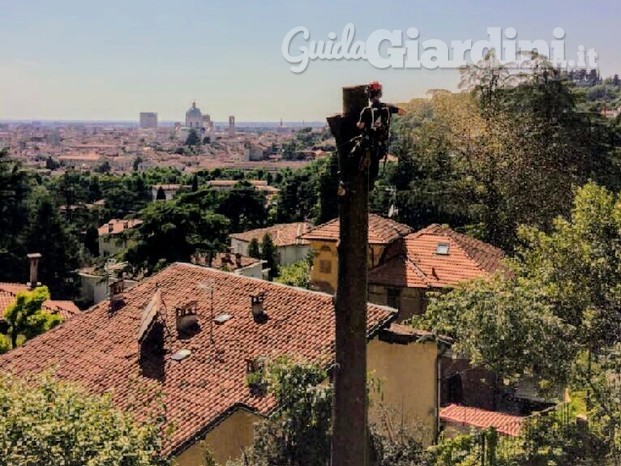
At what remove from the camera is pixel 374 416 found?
34.0 ft

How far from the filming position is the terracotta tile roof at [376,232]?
66.8 ft

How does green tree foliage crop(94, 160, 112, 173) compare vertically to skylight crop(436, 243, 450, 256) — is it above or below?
above

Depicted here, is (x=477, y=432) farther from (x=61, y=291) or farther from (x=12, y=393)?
(x=61, y=291)

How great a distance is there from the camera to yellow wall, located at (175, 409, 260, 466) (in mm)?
9602

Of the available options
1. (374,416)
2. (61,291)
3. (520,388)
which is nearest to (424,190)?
(520,388)

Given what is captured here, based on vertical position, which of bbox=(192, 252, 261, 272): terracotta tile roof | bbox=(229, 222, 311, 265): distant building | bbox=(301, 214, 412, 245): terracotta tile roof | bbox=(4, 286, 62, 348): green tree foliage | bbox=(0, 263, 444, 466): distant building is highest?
bbox=(301, 214, 412, 245): terracotta tile roof

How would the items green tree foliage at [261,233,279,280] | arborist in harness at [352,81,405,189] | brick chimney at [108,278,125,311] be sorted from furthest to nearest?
green tree foliage at [261,233,279,280] → brick chimney at [108,278,125,311] → arborist in harness at [352,81,405,189]

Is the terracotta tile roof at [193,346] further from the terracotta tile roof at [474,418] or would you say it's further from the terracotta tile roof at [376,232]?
the terracotta tile roof at [376,232]

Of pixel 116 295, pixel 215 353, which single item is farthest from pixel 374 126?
pixel 116 295

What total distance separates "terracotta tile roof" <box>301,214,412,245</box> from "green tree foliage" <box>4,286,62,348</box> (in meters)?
7.85

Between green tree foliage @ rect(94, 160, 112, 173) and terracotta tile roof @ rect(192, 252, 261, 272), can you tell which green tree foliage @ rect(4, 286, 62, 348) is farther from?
green tree foliage @ rect(94, 160, 112, 173)

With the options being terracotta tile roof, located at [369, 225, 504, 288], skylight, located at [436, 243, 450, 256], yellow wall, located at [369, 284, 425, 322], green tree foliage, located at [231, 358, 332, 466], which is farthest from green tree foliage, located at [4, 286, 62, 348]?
green tree foliage, located at [231, 358, 332, 466]

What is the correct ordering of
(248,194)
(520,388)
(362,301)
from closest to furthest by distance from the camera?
(362,301) < (520,388) < (248,194)

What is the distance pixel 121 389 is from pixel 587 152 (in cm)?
2064
